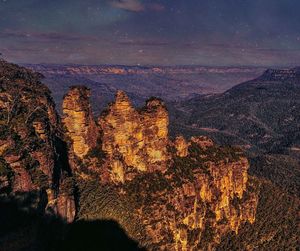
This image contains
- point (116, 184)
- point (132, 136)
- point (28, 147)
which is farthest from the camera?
point (132, 136)

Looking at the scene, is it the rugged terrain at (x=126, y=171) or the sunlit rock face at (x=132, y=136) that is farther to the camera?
the sunlit rock face at (x=132, y=136)

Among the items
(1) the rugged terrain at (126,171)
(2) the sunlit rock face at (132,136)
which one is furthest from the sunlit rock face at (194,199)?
(2) the sunlit rock face at (132,136)

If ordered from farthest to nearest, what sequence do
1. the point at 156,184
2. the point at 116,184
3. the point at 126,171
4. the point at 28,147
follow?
the point at 126,171
the point at 156,184
the point at 116,184
the point at 28,147

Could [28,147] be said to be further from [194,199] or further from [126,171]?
[194,199]

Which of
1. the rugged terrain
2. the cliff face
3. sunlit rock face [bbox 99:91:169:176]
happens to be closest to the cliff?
sunlit rock face [bbox 99:91:169:176]

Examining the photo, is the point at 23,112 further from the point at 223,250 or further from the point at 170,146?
the point at 223,250

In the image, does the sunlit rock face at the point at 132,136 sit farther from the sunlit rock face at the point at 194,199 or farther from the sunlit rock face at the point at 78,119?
the sunlit rock face at the point at 78,119

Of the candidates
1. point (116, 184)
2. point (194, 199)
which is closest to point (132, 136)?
point (116, 184)
